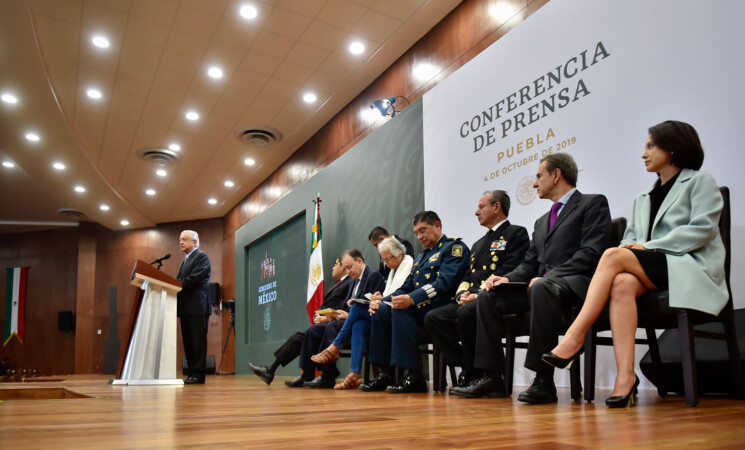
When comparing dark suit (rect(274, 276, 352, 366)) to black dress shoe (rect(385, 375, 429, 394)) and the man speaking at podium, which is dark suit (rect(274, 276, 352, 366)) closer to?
the man speaking at podium

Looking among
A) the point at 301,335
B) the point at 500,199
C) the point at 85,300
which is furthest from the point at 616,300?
the point at 85,300

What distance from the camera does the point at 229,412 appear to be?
182 centimetres

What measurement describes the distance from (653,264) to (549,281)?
0.38 meters

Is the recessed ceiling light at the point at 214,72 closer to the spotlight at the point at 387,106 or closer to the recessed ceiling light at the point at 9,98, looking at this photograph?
the spotlight at the point at 387,106

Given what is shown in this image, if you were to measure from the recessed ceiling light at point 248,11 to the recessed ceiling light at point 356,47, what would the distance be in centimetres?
106

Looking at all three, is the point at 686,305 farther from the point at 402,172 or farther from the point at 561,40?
the point at 402,172

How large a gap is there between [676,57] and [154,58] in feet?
16.9

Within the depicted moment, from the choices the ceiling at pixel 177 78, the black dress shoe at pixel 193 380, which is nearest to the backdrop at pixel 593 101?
the ceiling at pixel 177 78

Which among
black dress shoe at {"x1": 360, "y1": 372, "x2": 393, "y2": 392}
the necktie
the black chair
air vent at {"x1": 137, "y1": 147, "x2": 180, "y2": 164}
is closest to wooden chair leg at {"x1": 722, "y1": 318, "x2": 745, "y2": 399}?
the black chair

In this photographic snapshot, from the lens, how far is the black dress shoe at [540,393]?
203cm

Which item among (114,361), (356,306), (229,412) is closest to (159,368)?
(356,306)

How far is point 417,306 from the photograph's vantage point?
3.08m

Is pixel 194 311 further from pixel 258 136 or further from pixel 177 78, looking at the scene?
pixel 258 136

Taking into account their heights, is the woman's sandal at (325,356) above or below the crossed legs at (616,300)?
below
